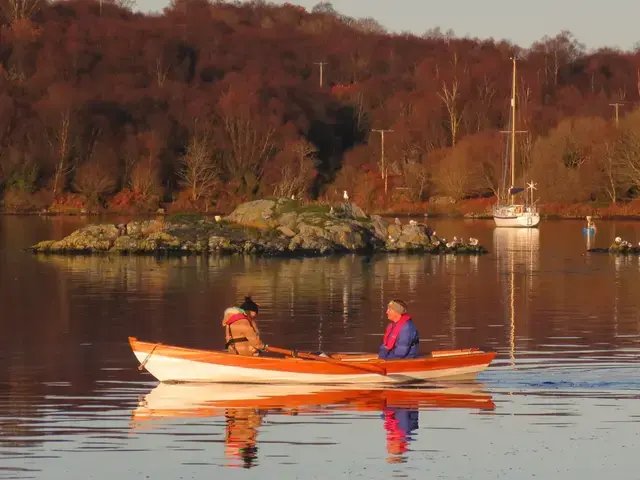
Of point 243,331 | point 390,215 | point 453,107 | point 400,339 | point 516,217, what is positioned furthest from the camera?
point 453,107

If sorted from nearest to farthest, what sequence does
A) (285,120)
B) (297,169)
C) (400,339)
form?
(400,339)
(297,169)
(285,120)

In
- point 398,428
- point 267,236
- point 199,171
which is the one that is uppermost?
point 199,171

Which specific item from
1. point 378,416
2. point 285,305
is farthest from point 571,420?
point 285,305

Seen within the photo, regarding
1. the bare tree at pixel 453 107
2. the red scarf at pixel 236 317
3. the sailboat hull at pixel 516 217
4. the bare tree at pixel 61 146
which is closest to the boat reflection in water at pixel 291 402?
the red scarf at pixel 236 317

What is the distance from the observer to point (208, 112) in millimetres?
138500

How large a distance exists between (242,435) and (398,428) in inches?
91.4

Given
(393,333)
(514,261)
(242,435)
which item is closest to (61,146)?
(514,261)

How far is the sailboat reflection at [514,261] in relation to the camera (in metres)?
40.2

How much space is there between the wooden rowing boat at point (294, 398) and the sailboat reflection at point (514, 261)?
4582 mm

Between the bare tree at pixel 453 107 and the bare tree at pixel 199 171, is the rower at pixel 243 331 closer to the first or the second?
the bare tree at pixel 199 171

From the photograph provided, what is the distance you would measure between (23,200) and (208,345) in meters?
89.7

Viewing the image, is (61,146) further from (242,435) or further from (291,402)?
(242,435)

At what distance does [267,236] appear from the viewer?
214 ft

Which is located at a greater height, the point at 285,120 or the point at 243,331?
the point at 285,120
